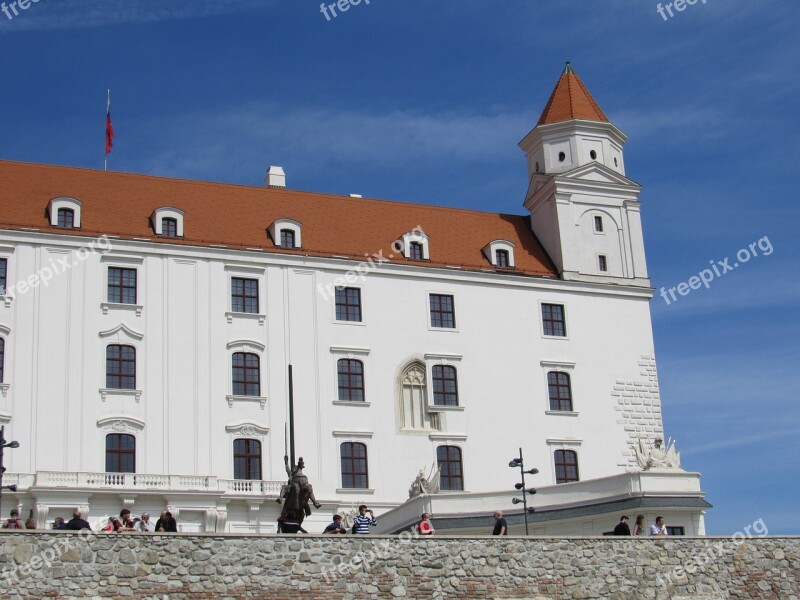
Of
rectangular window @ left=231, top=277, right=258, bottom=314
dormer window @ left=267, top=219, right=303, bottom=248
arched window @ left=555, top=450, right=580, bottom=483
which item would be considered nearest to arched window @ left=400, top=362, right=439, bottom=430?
arched window @ left=555, top=450, right=580, bottom=483

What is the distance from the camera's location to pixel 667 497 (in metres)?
36.8

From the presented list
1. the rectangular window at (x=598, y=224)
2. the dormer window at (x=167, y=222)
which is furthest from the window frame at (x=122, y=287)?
the rectangular window at (x=598, y=224)

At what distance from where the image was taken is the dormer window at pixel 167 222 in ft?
142

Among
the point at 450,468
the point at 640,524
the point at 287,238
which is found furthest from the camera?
the point at 287,238

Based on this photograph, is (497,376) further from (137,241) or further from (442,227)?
(137,241)

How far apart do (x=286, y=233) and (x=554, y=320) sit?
33.3ft

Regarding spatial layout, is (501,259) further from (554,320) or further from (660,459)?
(660,459)

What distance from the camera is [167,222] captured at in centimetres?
4350

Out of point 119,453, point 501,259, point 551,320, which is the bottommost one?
point 119,453

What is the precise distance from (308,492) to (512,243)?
23789 millimetres

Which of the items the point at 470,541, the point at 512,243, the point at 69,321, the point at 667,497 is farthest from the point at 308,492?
the point at 512,243

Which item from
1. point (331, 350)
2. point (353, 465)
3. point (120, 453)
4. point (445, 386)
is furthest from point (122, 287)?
point (445, 386)

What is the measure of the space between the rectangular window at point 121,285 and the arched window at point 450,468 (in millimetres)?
11294

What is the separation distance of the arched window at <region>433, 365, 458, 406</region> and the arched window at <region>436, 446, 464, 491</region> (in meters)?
1.60
